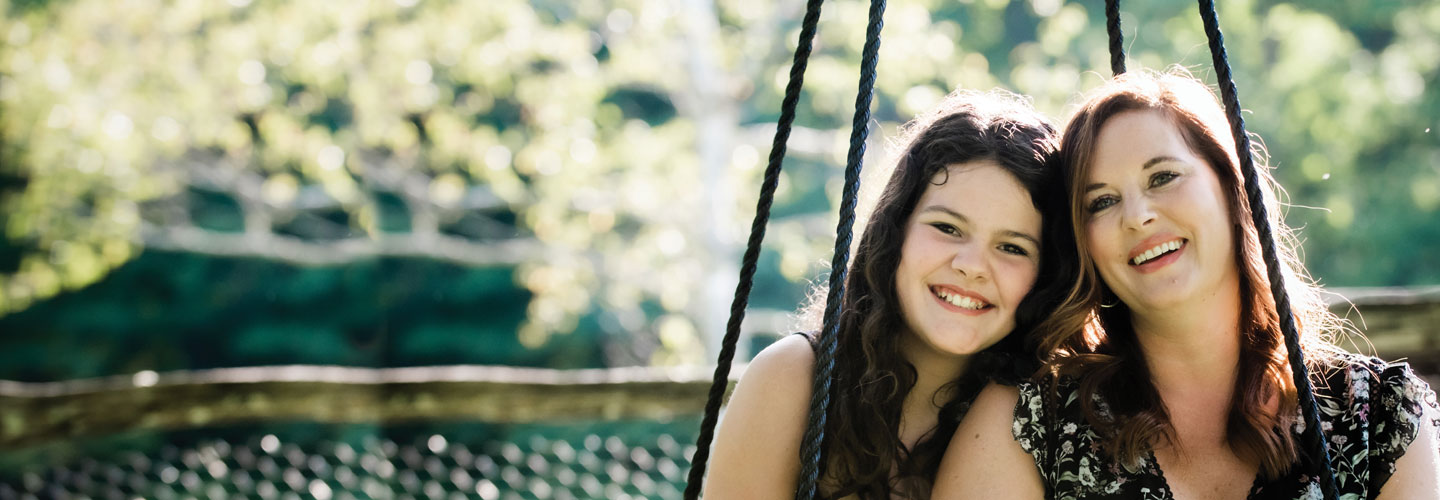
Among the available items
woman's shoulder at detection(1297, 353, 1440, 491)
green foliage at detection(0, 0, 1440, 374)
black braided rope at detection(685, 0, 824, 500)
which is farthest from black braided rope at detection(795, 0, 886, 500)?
green foliage at detection(0, 0, 1440, 374)

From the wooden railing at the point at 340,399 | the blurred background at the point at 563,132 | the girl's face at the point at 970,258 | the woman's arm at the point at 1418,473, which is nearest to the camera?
the woman's arm at the point at 1418,473

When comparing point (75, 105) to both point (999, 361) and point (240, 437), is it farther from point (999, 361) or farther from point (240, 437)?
point (999, 361)

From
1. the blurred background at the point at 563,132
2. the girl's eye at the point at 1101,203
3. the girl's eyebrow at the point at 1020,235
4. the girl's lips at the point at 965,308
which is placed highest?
the girl's eye at the point at 1101,203

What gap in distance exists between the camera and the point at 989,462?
4.52 ft

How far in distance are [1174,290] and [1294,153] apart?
579cm

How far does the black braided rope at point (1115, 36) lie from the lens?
4.67 ft

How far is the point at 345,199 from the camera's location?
5723 mm

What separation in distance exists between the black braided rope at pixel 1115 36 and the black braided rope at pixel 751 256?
0.41 metres

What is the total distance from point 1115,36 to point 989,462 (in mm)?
575

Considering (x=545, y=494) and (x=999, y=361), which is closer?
(x=999, y=361)

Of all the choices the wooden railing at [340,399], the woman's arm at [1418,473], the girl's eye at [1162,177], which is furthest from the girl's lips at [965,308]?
the wooden railing at [340,399]

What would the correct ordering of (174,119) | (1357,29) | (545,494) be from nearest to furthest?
(545,494) → (174,119) → (1357,29)

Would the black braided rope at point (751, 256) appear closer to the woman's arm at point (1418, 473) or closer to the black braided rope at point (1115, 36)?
the black braided rope at point (1115, 36)

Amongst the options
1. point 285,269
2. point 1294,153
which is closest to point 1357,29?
point 1294,153
